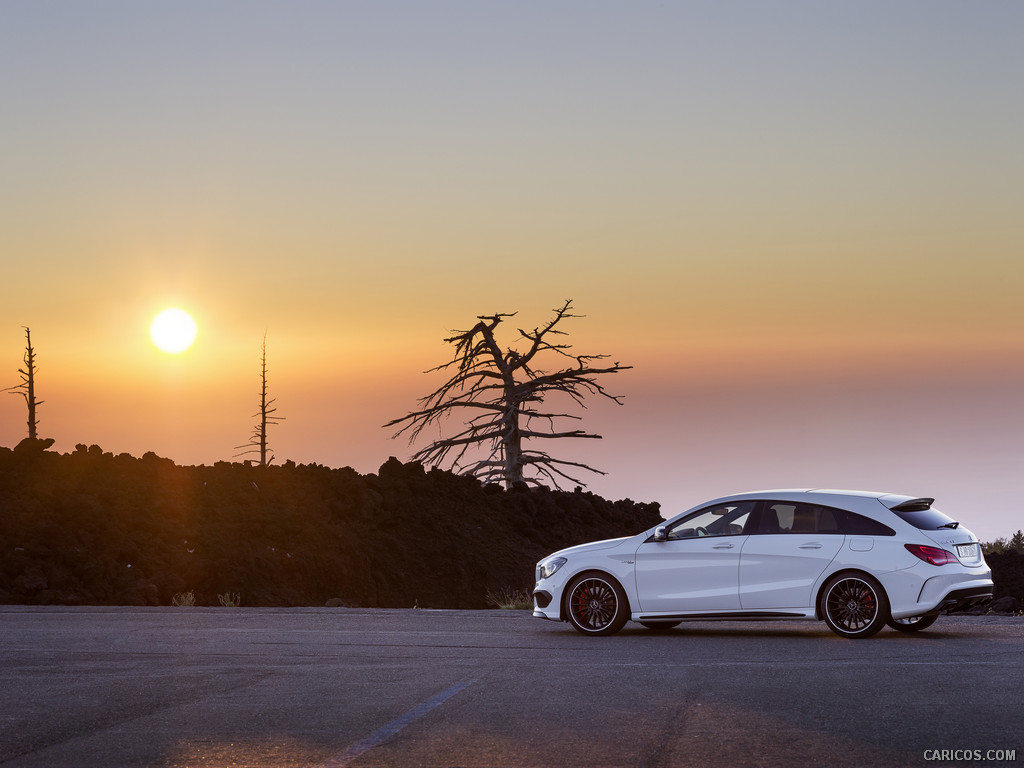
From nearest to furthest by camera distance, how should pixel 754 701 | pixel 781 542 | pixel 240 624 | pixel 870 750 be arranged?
pixel 870 750 → pixel 754 701 → pixel 781 542 → pixel 240 624

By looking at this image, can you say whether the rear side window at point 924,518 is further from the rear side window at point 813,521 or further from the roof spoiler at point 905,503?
the rear side window at point 813,521

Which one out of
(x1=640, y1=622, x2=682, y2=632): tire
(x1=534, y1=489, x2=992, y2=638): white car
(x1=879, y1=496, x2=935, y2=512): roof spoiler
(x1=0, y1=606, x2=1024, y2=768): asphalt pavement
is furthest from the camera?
(x1=640, y1=622, x2=682, y2=632): tire

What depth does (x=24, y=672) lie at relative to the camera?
1261 centimetres

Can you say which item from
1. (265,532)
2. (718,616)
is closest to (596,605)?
(718,616)

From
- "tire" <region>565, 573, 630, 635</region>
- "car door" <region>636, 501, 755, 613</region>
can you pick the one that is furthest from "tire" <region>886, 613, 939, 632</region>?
"tire" <region>565, 573, 630, 635</region>

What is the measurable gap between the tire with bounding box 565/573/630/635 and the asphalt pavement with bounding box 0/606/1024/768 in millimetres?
225

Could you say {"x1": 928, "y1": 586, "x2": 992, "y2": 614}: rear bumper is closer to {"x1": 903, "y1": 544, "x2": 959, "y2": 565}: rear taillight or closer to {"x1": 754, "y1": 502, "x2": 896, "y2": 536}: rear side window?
{"x1": 903, "y1": 544, "x2": 959, "y2": 565}: rear taillight

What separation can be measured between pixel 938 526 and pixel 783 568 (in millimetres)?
1878

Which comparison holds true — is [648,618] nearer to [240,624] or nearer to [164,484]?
[240,624]

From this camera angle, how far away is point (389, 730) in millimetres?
8867

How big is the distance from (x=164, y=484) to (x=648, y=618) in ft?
80.0

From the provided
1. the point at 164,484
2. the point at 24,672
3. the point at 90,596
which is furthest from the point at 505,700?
the point at 164,484

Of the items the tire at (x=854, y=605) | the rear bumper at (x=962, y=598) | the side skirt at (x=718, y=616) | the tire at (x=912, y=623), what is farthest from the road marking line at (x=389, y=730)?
the tire at (x=912, y=623)

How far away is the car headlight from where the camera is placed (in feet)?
53.4
